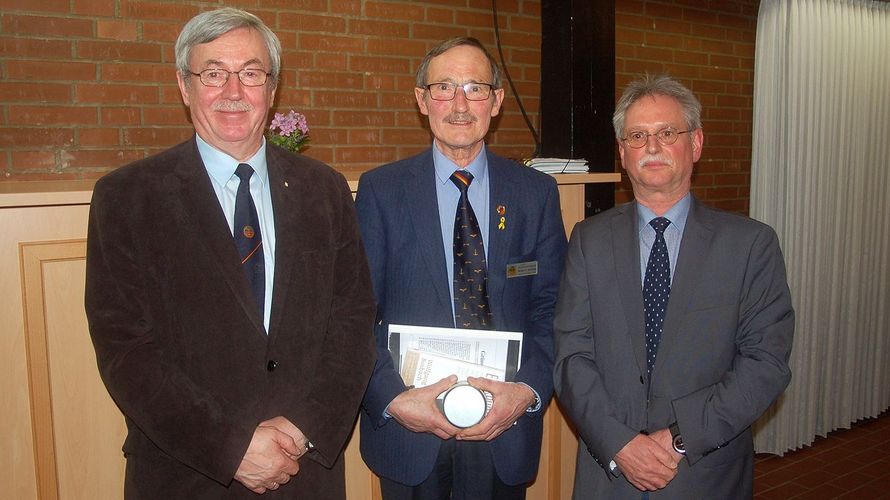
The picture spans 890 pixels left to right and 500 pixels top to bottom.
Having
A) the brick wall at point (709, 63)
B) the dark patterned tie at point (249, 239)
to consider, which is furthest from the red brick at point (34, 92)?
the brick wall at point (709, 63)

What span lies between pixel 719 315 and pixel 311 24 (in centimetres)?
240

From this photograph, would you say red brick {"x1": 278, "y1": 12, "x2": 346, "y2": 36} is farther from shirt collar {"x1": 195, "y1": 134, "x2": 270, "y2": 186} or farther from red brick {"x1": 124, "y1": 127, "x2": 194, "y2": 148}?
shirt collar {"x1": 195, "y1": 134, "x2": 270, "y2": 186}

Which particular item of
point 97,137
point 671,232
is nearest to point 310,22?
point 97,137

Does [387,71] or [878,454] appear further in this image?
[878,454]

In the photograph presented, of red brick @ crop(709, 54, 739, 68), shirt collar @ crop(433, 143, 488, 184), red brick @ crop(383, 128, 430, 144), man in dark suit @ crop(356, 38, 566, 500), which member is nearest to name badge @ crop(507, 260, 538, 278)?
man in dark suit @ crop(356, 38, 566, 500)

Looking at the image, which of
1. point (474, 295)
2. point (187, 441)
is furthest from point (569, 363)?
point (187, 441)

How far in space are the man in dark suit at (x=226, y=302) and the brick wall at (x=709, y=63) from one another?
3.19m

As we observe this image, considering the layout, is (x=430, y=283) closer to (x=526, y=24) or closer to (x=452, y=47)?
(x=452, y=47)

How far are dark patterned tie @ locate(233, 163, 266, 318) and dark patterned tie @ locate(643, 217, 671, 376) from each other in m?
1.07

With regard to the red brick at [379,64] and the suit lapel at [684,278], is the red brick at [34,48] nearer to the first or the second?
the red brick at [379,64]

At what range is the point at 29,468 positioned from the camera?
220 cm

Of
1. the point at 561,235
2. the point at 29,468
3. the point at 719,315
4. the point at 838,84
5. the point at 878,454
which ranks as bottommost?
the point at 878,454

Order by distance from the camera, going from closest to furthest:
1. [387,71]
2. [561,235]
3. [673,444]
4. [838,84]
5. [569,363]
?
[673,444] < [569,363] < [561,235] < [387,71] < [838,84]

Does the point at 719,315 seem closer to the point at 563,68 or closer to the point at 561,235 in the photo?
the point at 561,235
